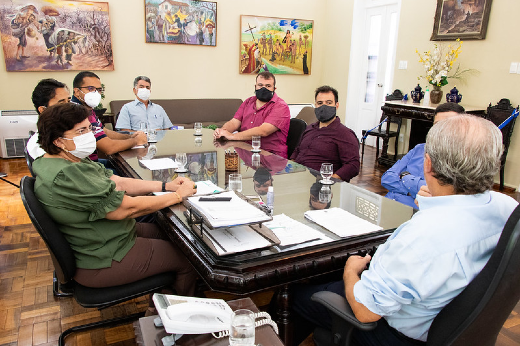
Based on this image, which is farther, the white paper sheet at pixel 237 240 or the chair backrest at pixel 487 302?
the white paper sheet at pixel 237 240

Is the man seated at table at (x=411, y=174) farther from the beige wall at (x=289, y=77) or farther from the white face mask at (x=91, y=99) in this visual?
the beige wall at (x=289, y=77)

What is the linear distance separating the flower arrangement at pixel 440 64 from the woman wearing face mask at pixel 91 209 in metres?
4.19

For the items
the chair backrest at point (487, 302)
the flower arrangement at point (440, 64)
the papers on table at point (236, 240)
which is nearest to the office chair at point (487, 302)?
the chair backrest at point (487, 302)

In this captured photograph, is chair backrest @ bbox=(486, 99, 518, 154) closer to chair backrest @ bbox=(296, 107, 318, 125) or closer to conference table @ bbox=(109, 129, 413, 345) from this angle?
chair backrest @ bbox=(296, 107, 318, 125)

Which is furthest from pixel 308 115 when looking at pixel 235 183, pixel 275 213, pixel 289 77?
pixel 275 213

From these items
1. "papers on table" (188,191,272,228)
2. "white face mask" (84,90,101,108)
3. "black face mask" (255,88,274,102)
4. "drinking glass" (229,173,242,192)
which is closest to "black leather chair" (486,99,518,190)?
"black face mask" (255,88,274,102)

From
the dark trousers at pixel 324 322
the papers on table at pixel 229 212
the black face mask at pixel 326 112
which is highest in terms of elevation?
the black face mask at pixel 326 112

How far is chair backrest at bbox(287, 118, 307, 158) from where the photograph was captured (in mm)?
3504

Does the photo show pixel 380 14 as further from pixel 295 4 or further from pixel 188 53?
pixel 188 53

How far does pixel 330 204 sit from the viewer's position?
6.05 ft

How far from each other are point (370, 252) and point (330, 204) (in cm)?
40

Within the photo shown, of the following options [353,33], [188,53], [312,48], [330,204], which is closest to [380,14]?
[353,33]

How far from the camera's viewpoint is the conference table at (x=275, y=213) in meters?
1.28

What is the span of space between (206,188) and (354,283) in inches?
37.4
